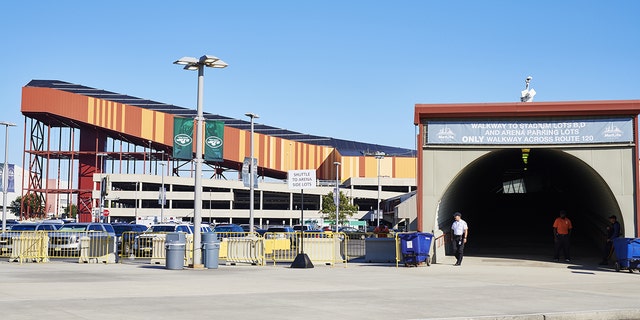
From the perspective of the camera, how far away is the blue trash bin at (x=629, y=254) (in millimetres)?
22188

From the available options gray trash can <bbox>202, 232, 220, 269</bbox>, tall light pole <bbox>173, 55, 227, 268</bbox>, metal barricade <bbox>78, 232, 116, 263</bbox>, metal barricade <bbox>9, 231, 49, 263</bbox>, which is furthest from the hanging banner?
gray trash can <bbox>202, 232, 220, 269</bbox>

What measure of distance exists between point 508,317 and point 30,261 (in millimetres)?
20384

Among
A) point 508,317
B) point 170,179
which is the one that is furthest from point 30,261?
point 170,179

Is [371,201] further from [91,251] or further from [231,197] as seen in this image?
[91,251]

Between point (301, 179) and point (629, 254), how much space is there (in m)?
10.5

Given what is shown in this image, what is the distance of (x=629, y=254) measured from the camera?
72.9 feet

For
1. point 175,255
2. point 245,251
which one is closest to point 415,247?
point 245,251

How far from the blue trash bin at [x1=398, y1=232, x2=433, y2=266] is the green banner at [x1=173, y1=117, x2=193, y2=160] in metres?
7.75

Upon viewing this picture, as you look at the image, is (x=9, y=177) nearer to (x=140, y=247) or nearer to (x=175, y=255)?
(x=140, y=247)

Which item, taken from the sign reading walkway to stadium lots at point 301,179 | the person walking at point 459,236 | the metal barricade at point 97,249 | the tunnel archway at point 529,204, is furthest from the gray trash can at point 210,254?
the tunnel archway at point 529,204

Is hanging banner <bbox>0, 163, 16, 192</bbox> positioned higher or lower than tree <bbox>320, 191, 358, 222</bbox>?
higher

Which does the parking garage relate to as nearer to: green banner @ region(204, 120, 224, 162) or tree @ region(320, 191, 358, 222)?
green banner @ region(204, 120, 224, 162)

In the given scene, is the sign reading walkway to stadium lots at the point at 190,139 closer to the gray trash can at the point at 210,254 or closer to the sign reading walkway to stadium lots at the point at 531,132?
the gray trash can at the point at 210,254

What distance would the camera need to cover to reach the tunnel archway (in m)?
28.7
